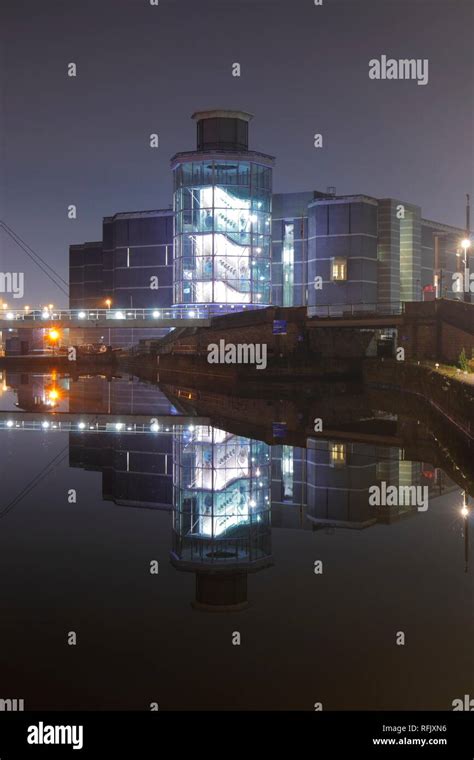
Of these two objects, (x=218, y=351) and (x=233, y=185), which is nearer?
(x=218, y=351)

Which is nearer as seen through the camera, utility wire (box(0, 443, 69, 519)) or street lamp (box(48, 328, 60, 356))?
utility wire (box(0, 443, 69, 519))

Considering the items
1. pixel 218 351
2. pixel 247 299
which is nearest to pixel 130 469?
pixel 218 351

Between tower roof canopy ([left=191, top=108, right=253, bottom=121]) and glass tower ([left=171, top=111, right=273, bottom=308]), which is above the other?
tower roof canopy ([left=191, top=108, right=253, bottom=121])

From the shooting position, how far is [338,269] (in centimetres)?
8588

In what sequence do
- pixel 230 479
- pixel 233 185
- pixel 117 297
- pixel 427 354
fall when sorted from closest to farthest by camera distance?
pixel 230 479 → pixel 427 354 → pixel 233 185 → pixel 117 297

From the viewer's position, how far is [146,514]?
57.8 feet

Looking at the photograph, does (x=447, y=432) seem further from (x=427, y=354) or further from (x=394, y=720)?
(x=427, y=354)

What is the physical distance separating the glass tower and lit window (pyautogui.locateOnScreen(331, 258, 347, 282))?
21.7ft

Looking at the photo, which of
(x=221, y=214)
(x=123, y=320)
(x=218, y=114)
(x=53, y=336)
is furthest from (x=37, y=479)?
(x=53, y=336)

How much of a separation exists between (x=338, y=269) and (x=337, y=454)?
62218 millimetres

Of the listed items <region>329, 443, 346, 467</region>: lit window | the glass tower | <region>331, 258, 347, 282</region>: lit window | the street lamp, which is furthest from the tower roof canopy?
<region>329, 443, 346, 467</region>: lit window

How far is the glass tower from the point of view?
280 ft

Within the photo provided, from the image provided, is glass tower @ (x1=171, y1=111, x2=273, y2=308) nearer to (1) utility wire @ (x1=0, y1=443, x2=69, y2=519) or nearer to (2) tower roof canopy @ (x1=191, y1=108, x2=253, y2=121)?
(2) tower roof canopy @ (x1=191, y1=108, x2=253, y2=121)

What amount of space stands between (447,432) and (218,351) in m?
34.1
